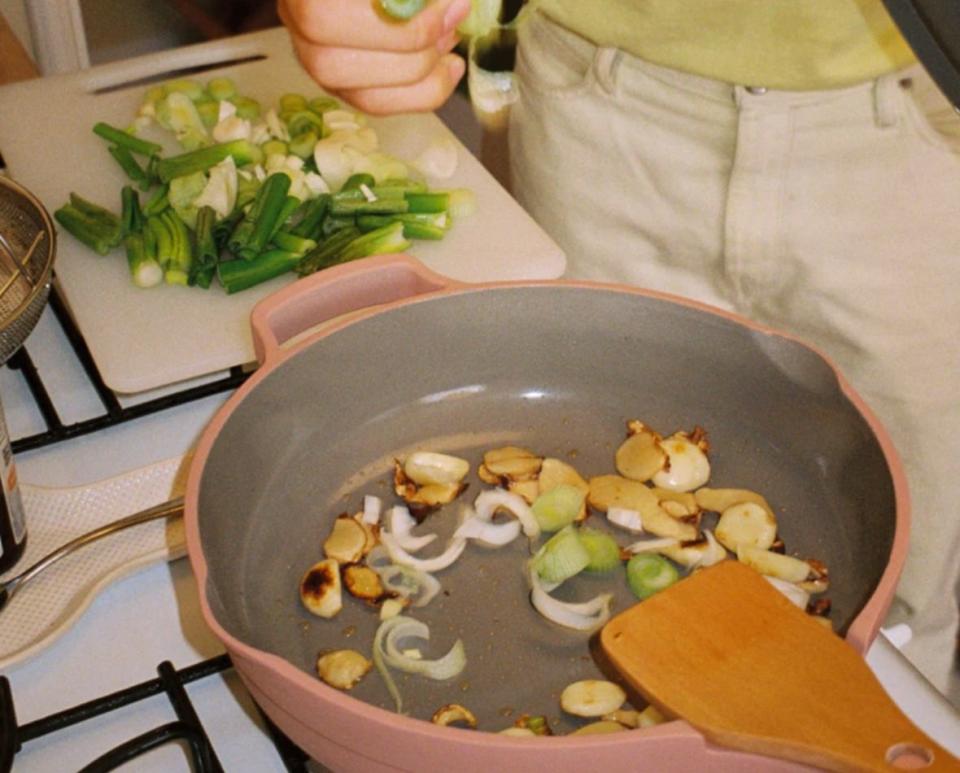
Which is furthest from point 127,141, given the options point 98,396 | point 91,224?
point 98,396

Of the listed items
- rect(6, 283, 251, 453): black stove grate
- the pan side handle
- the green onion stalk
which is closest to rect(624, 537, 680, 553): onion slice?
the pan side handle

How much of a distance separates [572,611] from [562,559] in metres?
0.03

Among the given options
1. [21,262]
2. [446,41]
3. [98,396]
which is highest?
[446,41]

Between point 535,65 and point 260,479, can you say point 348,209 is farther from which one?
point 260,479

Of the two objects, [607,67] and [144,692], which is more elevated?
[607,67]

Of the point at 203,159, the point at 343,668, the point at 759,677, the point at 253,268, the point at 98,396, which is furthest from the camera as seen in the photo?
the point at 203,159

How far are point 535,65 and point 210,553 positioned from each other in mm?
719

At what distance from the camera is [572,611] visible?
0.73 m

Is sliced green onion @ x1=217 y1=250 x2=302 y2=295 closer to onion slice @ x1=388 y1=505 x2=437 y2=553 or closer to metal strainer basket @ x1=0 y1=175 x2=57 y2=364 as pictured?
metal strainer basket @ x1=0 y1=175 x2=57 y2=364

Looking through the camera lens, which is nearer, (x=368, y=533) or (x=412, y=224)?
(x=368, y=533)

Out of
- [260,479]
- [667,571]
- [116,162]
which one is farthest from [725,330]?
[116,162]

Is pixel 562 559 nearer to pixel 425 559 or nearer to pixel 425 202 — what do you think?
Answer: pixel 425 559

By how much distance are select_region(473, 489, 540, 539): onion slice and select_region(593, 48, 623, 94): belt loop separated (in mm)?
504

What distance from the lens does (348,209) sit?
1.17 metres
